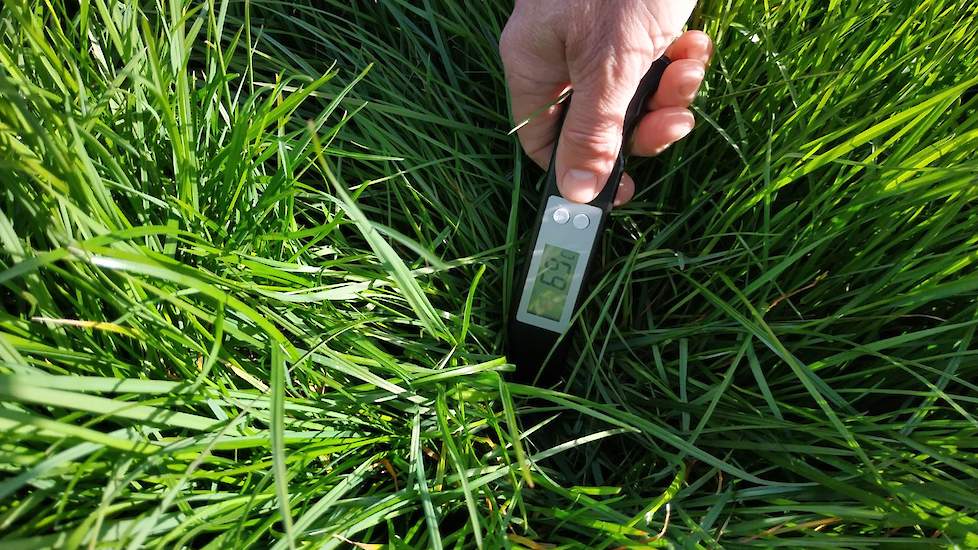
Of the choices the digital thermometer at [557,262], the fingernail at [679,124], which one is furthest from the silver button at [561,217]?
the fingernail at [679,124]

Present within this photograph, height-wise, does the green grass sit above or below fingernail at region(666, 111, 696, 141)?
below

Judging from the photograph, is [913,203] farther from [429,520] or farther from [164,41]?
[164,41]

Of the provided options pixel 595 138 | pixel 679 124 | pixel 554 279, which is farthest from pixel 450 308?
pixel 679 124

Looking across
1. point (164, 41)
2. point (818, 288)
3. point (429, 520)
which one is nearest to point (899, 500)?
point (818, 288)

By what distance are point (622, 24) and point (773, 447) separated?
21.1 inches

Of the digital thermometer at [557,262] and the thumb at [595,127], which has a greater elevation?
the thumb at [595,127]

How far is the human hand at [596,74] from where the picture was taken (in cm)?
78

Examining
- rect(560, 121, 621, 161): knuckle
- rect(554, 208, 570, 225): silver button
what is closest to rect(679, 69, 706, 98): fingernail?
rect(560, 121, 621, 161): knuckle

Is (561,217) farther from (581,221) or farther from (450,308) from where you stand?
(450,308)

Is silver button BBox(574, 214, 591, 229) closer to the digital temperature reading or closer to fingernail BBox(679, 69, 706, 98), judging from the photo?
the digital temperature reading

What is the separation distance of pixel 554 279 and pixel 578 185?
13 cm

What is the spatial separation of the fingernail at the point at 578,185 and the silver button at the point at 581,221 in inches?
0.8

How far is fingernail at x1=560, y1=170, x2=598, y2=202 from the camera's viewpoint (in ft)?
2.64

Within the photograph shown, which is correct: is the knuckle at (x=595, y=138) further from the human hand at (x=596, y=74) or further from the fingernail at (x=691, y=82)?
the fingernail at (x=691, y=82)
